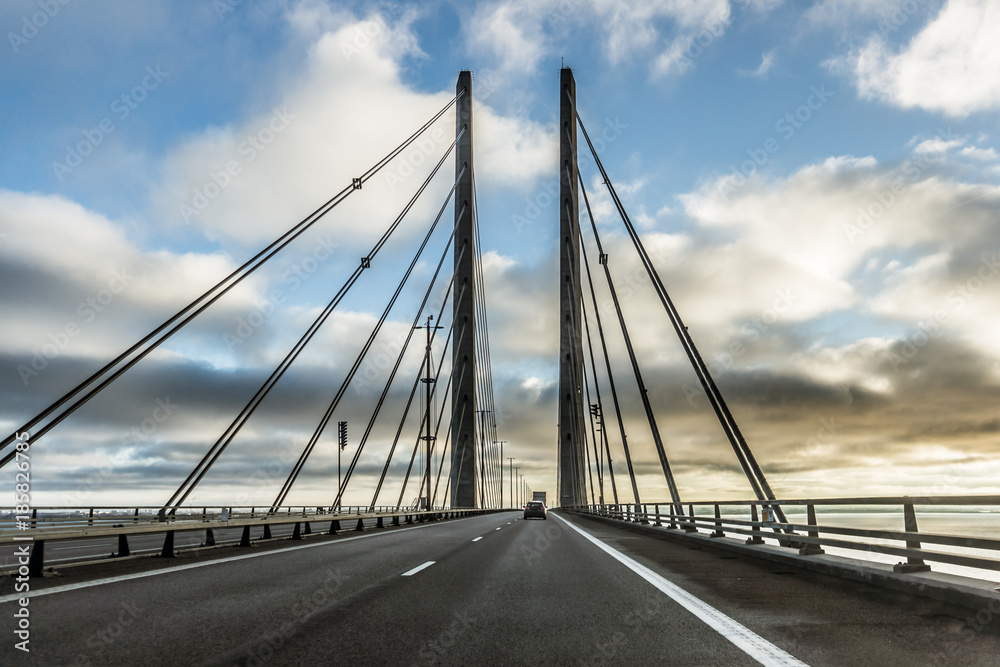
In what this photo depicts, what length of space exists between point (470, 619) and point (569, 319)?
4859 cm

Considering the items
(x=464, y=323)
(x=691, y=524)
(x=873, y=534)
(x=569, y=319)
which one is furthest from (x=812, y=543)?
(x=569, y=319)

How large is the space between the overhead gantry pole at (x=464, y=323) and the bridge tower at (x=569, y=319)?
20.0 ft

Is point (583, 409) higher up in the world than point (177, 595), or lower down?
higher up

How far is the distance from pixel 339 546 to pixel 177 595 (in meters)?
8.48

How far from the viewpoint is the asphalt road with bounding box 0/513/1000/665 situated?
16.0 feet

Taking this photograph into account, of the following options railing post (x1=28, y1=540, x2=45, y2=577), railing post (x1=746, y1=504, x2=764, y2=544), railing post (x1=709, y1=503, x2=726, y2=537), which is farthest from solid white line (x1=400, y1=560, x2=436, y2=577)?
railing post (x1=709, y1=503, x2=726, y2=537)

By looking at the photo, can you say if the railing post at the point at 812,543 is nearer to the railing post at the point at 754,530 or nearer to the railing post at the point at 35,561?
the railing post at the point at 754,530

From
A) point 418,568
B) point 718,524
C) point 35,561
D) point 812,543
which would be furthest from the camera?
point 718,524

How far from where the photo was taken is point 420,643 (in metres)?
5.20

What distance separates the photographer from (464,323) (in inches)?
1989

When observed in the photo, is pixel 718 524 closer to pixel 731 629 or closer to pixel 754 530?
pixel 754 530

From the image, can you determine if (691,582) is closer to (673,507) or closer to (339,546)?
(339,546)

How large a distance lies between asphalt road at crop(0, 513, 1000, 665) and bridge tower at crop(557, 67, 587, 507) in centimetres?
3930

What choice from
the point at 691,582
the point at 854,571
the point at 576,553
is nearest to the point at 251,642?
the point at 691,582
